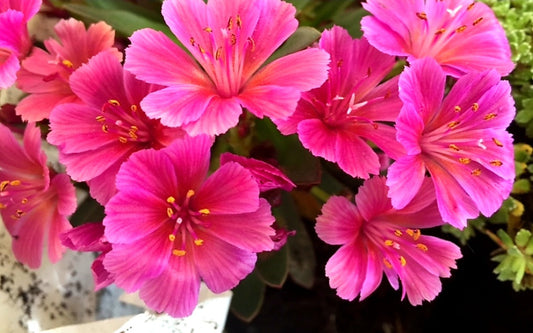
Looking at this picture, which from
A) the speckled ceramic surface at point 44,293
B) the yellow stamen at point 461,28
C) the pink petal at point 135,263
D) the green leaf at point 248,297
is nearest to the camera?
the pink petal at point 135,263

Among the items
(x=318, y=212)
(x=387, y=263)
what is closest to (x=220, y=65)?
(x=387, y=263)

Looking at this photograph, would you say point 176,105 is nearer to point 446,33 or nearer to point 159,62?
point 159,62

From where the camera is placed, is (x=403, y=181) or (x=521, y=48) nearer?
(x=403, y=181)

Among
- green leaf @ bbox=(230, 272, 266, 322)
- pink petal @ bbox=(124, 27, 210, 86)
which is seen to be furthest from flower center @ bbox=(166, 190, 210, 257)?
green leaf @ bbox=(230, 272, 266, 322)

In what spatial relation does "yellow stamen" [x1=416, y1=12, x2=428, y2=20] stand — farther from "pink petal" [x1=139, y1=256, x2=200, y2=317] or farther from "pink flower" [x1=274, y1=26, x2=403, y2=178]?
"pink petal" [x1=139, y1=256, x2=200, y2=317]

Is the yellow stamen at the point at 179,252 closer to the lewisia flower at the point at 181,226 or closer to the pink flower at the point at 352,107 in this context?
the lewisia flower at the point at 181,226

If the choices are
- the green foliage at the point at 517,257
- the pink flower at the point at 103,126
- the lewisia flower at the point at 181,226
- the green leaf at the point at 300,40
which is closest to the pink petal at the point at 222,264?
the lewisia flower at the point at 181,226

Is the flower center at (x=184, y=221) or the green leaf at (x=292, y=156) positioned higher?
the flower center at (x=184, y=221)

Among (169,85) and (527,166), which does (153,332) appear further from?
(527,166)
